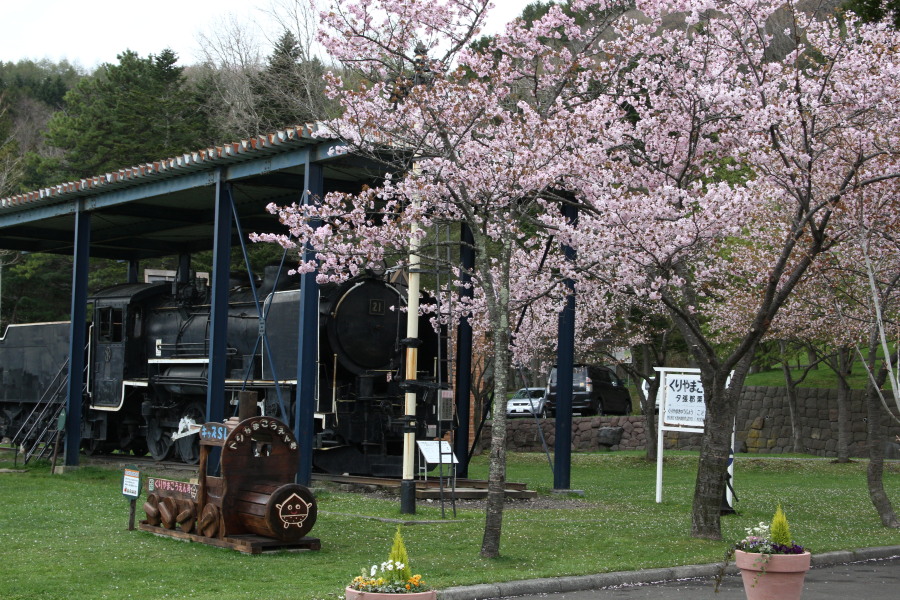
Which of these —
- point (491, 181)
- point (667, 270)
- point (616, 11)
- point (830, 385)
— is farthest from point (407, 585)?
point (830, 385)

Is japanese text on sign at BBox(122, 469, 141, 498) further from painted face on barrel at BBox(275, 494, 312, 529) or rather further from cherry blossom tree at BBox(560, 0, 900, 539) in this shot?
cherry blossom tree at BBox(560, 0, 900, 539)

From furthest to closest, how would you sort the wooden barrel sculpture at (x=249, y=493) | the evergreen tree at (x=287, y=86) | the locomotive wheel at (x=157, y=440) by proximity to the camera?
the evergreen tree at (x=287, y=86) → the locomotive wheel at (x=157, y=440) → the wooden barrel sculpture at (x=249, y=493)

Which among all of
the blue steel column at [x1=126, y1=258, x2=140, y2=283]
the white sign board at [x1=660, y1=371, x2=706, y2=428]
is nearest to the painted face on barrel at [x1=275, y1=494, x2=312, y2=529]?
the white sign board at [x1=660, y1=371, x2=706, y2=428]

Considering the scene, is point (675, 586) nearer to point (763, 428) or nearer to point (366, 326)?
point (366, 326)

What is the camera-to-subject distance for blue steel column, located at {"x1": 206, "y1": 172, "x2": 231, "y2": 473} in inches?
709

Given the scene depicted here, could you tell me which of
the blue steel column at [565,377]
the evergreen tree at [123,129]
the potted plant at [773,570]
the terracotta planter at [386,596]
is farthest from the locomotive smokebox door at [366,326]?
the evergreen tree at [123,129]

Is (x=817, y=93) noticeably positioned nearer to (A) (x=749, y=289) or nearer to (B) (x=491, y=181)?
(B) (x=491, y=181)

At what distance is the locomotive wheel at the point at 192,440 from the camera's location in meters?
21.7

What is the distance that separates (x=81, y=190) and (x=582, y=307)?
1343cm

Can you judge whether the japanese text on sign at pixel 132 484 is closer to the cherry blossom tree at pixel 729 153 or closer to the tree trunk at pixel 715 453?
the cherry blossom tree at pixel 729 153

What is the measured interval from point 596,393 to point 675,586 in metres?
32.1

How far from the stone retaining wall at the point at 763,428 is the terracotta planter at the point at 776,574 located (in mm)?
24428

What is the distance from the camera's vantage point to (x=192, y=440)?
21.9m

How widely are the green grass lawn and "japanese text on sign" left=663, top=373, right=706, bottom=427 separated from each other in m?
1.52
